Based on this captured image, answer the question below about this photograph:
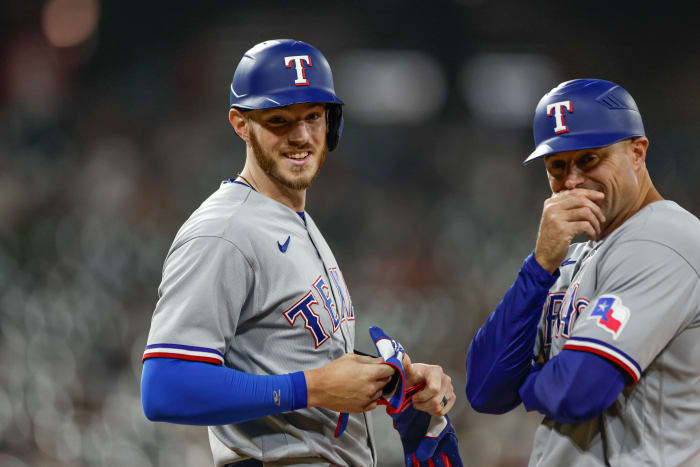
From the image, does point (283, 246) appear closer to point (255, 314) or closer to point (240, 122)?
point (255, 314)

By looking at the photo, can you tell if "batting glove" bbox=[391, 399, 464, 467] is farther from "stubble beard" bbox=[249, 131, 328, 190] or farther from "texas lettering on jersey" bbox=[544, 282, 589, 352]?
"stubble beard" bbox=[249, 131, 328, 190]

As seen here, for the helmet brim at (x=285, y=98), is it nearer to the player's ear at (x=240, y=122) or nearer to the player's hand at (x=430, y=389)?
the player's ear at (x=240, y=122)

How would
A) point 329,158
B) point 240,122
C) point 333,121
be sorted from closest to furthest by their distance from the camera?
1. point 240,122
2. point 333,121
3. point 329,158

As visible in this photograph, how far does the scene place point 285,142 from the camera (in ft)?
6.52

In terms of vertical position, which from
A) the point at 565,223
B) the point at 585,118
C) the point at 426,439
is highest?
the point at 585,118

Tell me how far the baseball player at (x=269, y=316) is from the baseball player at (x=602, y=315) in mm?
289

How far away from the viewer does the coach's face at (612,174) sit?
181cm

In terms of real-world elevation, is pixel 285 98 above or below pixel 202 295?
above

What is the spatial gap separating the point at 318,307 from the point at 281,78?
65 cm

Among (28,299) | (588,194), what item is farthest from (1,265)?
(588,194)

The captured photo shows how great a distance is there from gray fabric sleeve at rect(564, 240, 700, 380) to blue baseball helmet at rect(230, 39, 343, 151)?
92 cm

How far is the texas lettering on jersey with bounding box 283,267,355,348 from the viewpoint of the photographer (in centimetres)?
182

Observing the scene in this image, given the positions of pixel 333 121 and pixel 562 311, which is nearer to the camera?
pixel 562 311

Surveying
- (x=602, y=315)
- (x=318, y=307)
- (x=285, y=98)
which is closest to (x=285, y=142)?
(x=285, y=98)
